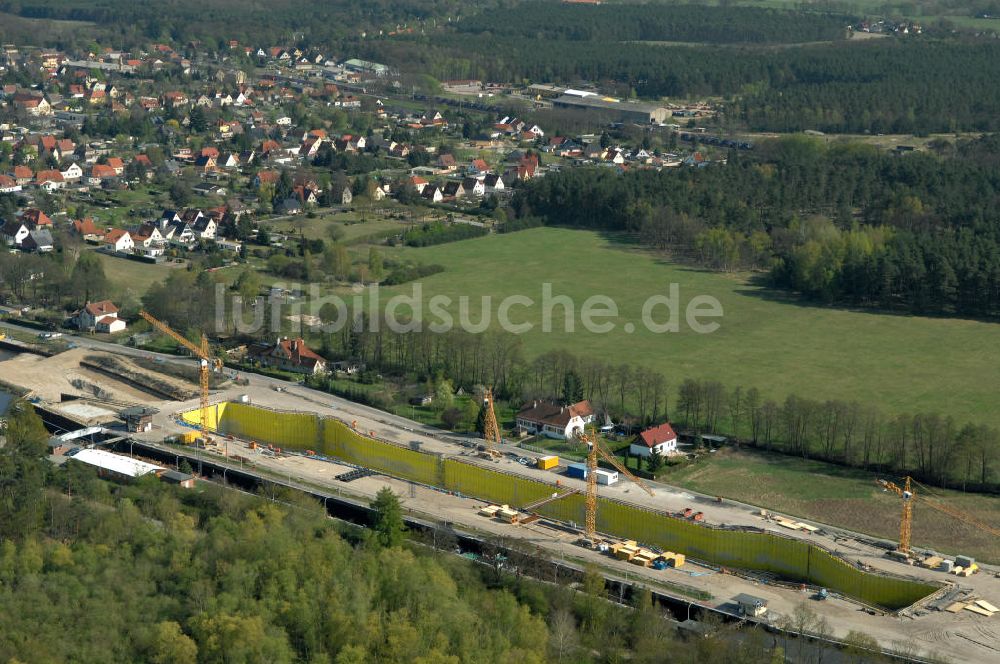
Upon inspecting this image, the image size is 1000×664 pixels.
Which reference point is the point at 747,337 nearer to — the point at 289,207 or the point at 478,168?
the point at 289,207

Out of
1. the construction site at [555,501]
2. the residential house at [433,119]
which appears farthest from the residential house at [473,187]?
the construction site at [555,501]

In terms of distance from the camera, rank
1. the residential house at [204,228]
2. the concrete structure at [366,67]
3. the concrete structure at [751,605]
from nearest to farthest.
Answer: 1. the concrete structure at [751,605]
2. the residential house at [204,228]
3. the concrete structure at [366,67]

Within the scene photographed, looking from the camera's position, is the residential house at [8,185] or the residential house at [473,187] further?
the residential house at [473,187]

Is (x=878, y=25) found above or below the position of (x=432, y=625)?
above

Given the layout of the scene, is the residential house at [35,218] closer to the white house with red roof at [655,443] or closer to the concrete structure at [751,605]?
the white house with red roof at [655,443]

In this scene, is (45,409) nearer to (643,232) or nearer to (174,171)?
(643,232)

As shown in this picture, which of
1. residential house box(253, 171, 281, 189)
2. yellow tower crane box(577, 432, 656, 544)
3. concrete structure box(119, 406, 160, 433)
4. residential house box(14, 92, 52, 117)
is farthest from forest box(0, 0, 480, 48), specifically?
yellow tower crane box(577, 432, 656, 544)

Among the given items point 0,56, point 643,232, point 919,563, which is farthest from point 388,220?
point 0,56
